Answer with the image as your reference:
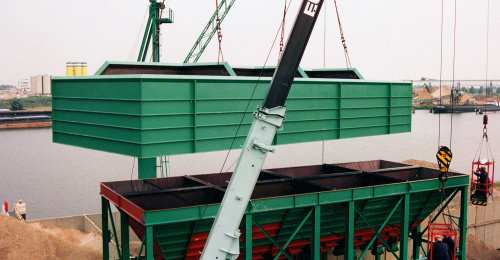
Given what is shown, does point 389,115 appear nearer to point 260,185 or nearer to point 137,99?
point 260,185

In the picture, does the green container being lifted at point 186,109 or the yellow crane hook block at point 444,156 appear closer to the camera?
the green container being lifted at point 186,109

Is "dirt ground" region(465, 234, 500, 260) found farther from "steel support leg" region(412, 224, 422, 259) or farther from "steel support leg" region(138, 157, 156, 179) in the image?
"steel support leg" region(138, 157, 156, 179)

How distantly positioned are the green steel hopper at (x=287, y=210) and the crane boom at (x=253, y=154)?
8.22ft

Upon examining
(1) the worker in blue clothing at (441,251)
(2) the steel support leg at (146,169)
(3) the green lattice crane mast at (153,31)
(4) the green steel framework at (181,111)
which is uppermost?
(3) the green lattice crane mast at (153,31)

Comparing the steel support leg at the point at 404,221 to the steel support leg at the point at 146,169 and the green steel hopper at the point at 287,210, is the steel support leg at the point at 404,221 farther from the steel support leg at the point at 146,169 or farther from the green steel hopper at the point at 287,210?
the steel support leg at the point at 146,169

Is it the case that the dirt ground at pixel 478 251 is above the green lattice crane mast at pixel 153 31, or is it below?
below

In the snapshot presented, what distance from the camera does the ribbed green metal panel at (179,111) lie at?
11.4 m

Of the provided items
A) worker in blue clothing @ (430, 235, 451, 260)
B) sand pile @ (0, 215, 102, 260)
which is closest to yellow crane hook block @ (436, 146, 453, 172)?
A: worker in blue clothing @ (430, 235, 451, 260)

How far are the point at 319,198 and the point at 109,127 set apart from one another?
19.6ft

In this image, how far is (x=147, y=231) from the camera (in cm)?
1061

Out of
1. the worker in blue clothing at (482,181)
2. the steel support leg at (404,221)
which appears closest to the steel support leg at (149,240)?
the steel support leg at (404,221)

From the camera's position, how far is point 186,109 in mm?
12055

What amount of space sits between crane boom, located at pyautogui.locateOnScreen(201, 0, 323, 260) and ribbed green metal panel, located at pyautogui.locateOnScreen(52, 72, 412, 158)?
3.73 metres

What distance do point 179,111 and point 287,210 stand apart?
397cm
